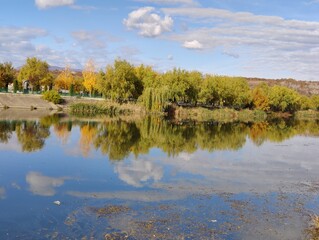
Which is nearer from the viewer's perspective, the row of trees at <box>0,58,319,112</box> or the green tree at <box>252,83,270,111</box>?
the row of trees at <box>0,58,319,112</box>

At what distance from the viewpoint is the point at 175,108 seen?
73.6 m

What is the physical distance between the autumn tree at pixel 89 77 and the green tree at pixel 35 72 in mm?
8563

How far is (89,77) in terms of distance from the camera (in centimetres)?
8694

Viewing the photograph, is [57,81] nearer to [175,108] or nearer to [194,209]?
[175,108]

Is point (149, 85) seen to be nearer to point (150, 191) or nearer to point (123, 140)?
point (123, 140)

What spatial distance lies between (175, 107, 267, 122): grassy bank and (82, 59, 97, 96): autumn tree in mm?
19340

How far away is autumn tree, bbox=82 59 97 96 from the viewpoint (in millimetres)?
84562

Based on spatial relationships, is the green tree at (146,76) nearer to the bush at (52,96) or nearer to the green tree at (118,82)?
the green tree at (118,82)

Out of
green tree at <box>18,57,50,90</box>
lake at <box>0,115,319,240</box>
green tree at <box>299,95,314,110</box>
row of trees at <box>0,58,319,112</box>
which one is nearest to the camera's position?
lake at <box>0,115,319,240</box>

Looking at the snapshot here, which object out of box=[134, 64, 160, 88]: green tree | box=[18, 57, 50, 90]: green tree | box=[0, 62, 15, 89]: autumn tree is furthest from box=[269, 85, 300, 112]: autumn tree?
box=[0, 62, 15, 89]: autumn tree

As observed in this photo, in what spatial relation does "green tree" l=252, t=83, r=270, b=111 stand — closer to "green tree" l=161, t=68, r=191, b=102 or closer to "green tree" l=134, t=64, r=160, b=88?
"green tree" l=161, t=68, r=191, b=102

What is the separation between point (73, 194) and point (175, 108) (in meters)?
58.4

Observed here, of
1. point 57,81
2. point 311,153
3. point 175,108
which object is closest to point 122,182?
point 311,153

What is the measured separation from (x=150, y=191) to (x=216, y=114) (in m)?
62.1
